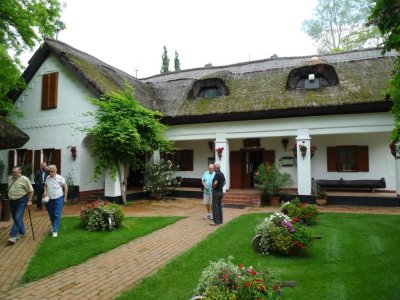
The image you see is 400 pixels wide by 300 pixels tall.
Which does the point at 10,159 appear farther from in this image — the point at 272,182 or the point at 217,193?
the point at 272,182

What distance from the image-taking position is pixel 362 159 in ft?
45.6

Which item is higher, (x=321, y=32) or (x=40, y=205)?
(x=321, y=32)

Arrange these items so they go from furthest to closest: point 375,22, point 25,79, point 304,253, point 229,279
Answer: point 25,79, point 304,253, point 375,22, point 229,279

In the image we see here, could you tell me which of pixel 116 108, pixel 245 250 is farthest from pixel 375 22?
pixel 116 108

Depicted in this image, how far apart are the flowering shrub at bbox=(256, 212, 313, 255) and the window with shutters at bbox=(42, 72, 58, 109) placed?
12445 mm

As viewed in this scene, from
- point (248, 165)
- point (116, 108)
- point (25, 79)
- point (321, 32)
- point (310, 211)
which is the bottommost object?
point (310, 211)

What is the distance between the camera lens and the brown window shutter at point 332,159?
14.3m

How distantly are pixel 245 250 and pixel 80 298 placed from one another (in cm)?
341

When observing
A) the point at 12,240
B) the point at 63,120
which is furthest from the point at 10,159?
the point at 12,240

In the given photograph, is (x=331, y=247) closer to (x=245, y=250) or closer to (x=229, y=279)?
(x=245, y=250)

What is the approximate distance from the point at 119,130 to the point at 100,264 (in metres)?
6.26

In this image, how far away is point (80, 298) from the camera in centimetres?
406

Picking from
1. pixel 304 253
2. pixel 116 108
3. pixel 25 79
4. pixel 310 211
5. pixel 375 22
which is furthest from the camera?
pixel 25 79

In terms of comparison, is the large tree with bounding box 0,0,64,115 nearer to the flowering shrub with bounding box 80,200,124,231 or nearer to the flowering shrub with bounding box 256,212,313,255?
the flowering shrub with bounding box 80,200,124,231
